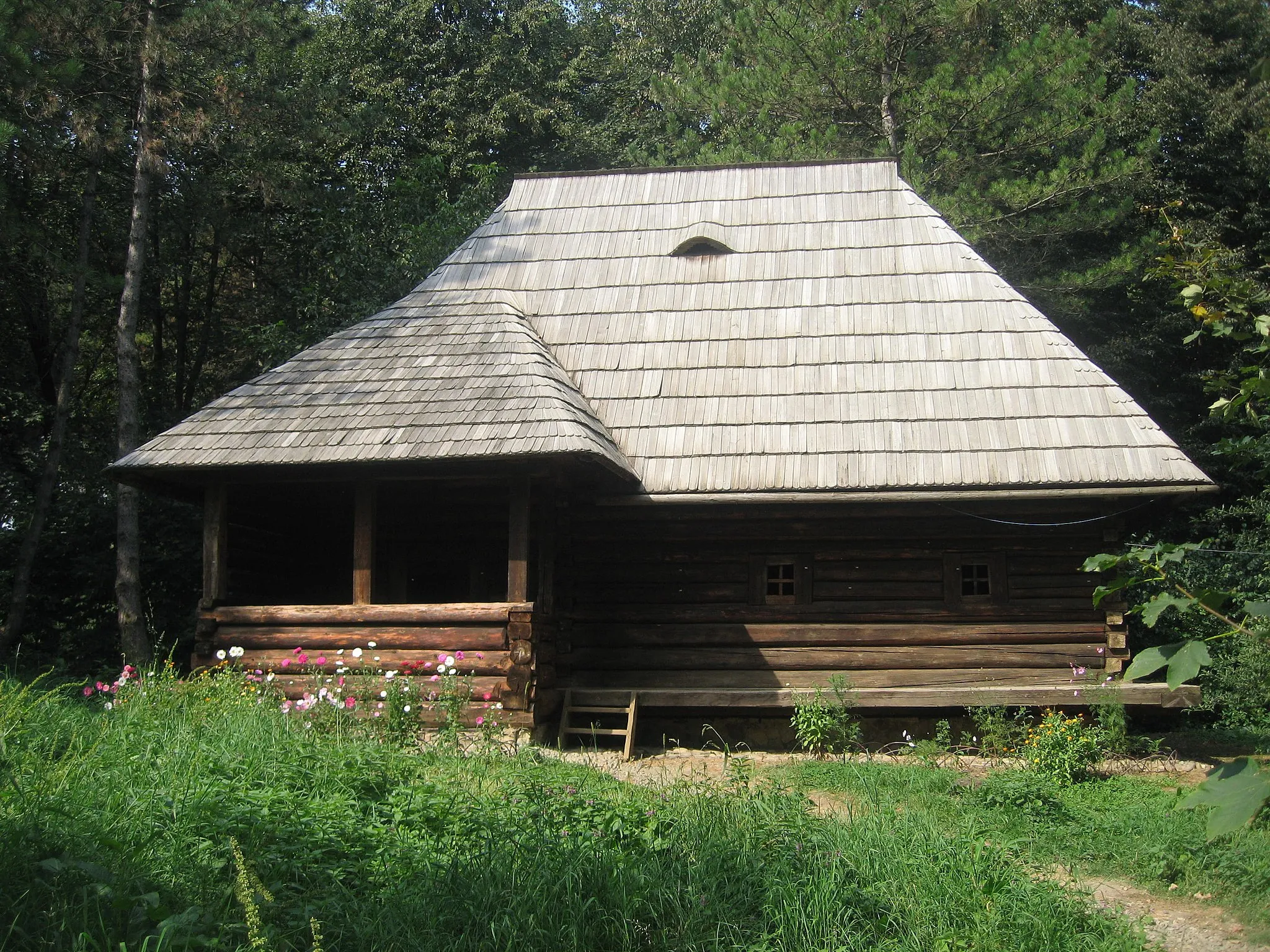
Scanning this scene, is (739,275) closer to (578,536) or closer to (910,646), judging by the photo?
(578,536)

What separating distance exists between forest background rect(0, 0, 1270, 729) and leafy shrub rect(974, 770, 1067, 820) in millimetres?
6481

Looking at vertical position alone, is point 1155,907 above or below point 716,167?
below

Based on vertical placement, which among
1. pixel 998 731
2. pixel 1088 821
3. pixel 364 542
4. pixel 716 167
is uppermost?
pixel 716 167

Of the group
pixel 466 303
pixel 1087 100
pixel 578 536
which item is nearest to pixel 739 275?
pixel 466 303

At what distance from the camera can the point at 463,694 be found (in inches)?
331

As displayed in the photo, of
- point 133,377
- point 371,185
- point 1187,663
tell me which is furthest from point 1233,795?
point 371,185

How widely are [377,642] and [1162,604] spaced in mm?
7792

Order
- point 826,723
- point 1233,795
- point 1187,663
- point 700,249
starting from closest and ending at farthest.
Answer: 1. point 1233,795
2. point 1187,663
3. point 826,723
4. point 700,249

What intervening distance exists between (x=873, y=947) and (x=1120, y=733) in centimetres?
541

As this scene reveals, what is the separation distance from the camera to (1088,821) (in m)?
6.92

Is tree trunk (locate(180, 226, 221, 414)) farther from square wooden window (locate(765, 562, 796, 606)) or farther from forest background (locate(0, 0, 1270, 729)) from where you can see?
square wooden window (locate(765, 562, 796, 606))

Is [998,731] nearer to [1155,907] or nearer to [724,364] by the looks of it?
[1155,907]

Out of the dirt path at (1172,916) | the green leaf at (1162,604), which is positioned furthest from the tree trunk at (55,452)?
the green leaf at (1162,604)

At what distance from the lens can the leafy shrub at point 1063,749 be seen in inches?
324
